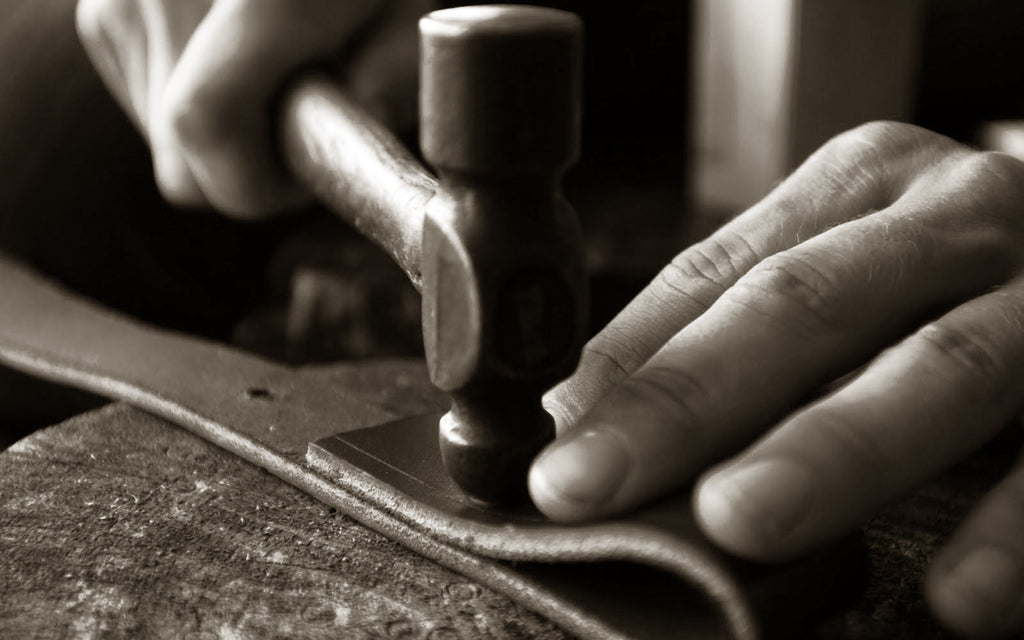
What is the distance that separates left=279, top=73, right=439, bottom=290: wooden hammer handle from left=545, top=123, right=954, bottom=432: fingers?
0.64 ft

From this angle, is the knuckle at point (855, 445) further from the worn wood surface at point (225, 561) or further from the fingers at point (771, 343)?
the worn wood surface at point (225, 561)

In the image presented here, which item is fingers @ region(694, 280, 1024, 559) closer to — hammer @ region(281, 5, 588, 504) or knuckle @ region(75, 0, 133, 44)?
hammer @ region(281, 5, 588, 504)

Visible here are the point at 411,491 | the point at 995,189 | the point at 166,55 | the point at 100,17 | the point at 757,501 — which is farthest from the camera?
the point at 100,17

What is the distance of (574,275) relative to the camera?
2.70 feet

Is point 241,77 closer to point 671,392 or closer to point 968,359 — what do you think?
point 671,392

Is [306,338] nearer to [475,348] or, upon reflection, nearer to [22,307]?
[22,307]

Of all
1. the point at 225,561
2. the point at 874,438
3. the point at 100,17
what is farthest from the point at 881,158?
the point at 100,17

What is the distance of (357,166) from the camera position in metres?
1.21

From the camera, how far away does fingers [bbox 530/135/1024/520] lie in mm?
803

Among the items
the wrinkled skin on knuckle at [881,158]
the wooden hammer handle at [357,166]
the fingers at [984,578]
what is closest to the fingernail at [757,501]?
the fingers at [984,578]

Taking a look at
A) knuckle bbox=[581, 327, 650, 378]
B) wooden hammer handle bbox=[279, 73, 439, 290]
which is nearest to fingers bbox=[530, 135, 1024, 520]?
knuckle bbox=[581, 327, 650, 378]

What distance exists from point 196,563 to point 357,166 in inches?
19.1

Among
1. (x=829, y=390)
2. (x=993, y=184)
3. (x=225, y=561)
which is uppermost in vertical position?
(x=993, y=184)

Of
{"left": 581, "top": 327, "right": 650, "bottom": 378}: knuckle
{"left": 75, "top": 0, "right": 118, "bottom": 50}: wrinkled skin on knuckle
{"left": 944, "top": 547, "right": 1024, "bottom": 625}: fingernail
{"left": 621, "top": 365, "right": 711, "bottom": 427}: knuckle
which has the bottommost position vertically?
{"left": 944, "top": 547, "right": 1024, "bottom": 625}: fingernail
